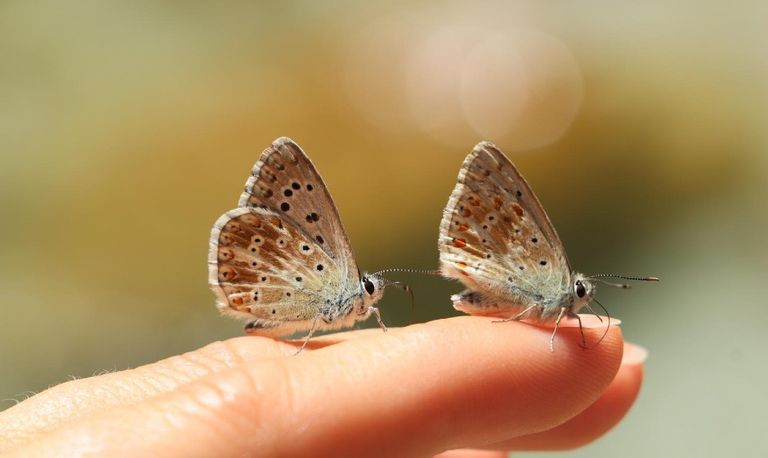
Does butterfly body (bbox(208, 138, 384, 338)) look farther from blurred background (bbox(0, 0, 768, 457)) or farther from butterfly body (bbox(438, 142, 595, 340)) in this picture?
blurred background (bbox(0, 0, 768, 457))

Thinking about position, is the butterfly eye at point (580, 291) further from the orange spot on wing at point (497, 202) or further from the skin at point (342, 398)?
the orange spot on wing at point (497, 202)

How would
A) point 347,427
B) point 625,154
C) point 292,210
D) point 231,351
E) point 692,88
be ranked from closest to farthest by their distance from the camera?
1. point 347,427
2. point 231,351
3. point 292,210
4. point 625,154
5. point 692,88

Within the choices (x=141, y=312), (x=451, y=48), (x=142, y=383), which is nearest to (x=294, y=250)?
(x=142, y=383)

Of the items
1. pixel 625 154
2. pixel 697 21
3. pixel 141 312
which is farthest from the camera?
pixel 697 21

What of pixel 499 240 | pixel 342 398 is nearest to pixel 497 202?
pixel 499 240

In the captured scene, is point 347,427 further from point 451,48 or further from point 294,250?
point 451,48

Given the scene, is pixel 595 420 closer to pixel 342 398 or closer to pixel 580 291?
pixel 580 291

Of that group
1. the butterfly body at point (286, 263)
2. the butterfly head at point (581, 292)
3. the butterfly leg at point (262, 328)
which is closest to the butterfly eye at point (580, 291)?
the butterfly head at point (581, 292)
